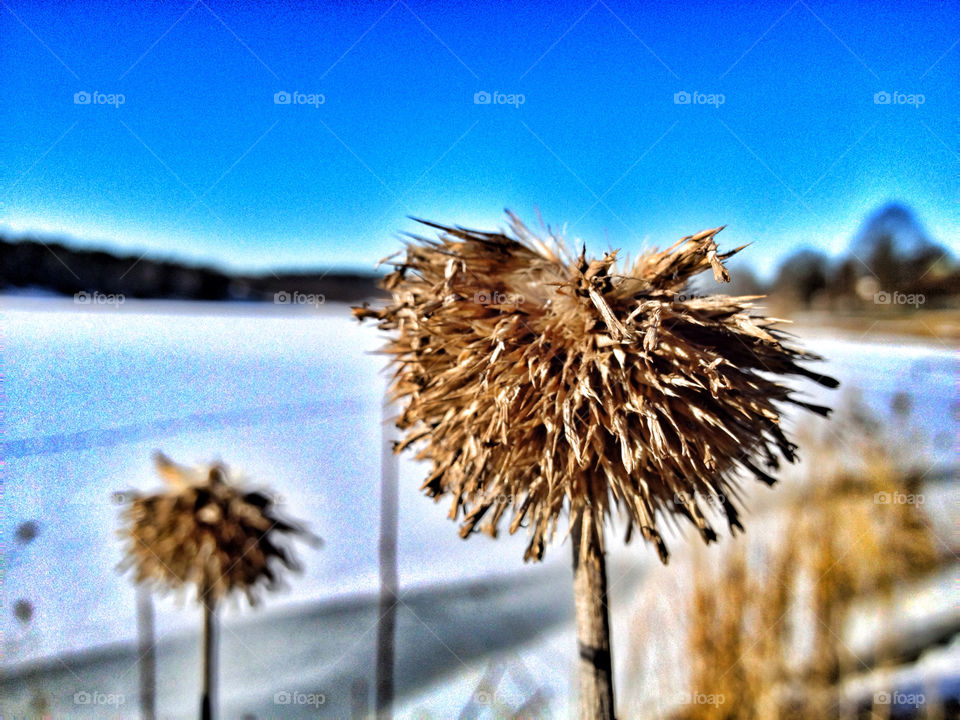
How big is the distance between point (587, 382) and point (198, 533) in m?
1.05

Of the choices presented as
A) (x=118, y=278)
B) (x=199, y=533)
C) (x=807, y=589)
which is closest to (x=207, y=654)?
(x=199, y=533)

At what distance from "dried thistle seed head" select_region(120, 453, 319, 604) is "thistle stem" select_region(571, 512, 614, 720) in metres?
0.89

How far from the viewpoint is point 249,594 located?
4.41ft

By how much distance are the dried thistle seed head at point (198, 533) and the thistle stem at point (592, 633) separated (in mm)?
885

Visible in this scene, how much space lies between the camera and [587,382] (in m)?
0.67

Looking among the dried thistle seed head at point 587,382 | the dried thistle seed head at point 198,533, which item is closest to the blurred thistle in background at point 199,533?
the dried thistle seed head at point 198,533

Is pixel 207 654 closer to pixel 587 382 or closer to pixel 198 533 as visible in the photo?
pixel 198 533

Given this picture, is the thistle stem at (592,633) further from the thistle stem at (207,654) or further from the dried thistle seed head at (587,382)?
the thistle stem at (207,654)

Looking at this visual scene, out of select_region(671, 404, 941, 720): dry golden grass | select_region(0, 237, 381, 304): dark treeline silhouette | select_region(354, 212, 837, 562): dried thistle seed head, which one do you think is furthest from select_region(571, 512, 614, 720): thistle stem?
select_region(671, 404, 941, 720): dry golden grass

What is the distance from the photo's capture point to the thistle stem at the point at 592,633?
703 mm

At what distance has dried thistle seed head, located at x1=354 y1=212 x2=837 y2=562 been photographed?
2.22ft

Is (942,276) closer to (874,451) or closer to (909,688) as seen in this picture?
(874,451)

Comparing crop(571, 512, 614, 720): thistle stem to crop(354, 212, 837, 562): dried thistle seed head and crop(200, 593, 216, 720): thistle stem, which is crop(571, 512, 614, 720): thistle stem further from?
crop(200, 593, 216, 720): thistle stem

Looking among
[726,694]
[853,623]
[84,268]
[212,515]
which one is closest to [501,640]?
[726,694]
